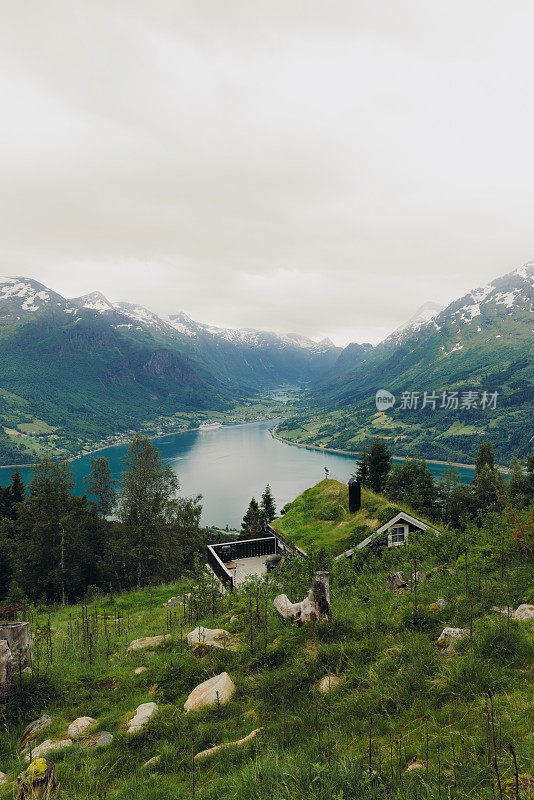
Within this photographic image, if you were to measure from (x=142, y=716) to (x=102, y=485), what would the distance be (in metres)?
34.7

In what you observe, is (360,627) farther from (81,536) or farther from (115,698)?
(81,536)

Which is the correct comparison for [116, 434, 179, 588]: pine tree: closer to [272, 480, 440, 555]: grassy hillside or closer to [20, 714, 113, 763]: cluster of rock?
[272, 480, 440, 555]: grassy hillside

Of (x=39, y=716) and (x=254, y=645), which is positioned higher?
(x=254, y=645)

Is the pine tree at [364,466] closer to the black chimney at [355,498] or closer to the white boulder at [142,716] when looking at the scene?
the black chimney at [355,498]

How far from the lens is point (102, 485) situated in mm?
37844

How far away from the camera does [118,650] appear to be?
10625 mm

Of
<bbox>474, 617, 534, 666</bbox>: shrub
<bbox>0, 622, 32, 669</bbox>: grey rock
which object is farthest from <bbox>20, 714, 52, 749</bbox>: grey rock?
<bbox>474, 617, 534, 666</bbox>: shrub

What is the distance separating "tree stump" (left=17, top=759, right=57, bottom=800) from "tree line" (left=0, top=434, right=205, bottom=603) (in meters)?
25.1

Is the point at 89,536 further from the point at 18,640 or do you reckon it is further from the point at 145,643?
the point at 18,640

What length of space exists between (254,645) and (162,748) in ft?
9.65

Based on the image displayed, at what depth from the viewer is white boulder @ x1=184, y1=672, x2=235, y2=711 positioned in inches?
257

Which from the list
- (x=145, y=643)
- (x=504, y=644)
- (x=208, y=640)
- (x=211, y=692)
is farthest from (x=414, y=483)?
(x=211, y=692)

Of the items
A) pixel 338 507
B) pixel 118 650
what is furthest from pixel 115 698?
pixel 338 507

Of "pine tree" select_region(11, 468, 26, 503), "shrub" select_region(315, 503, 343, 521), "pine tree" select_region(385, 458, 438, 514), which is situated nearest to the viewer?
"shrub" select_region(315, 503, 343, 521)
